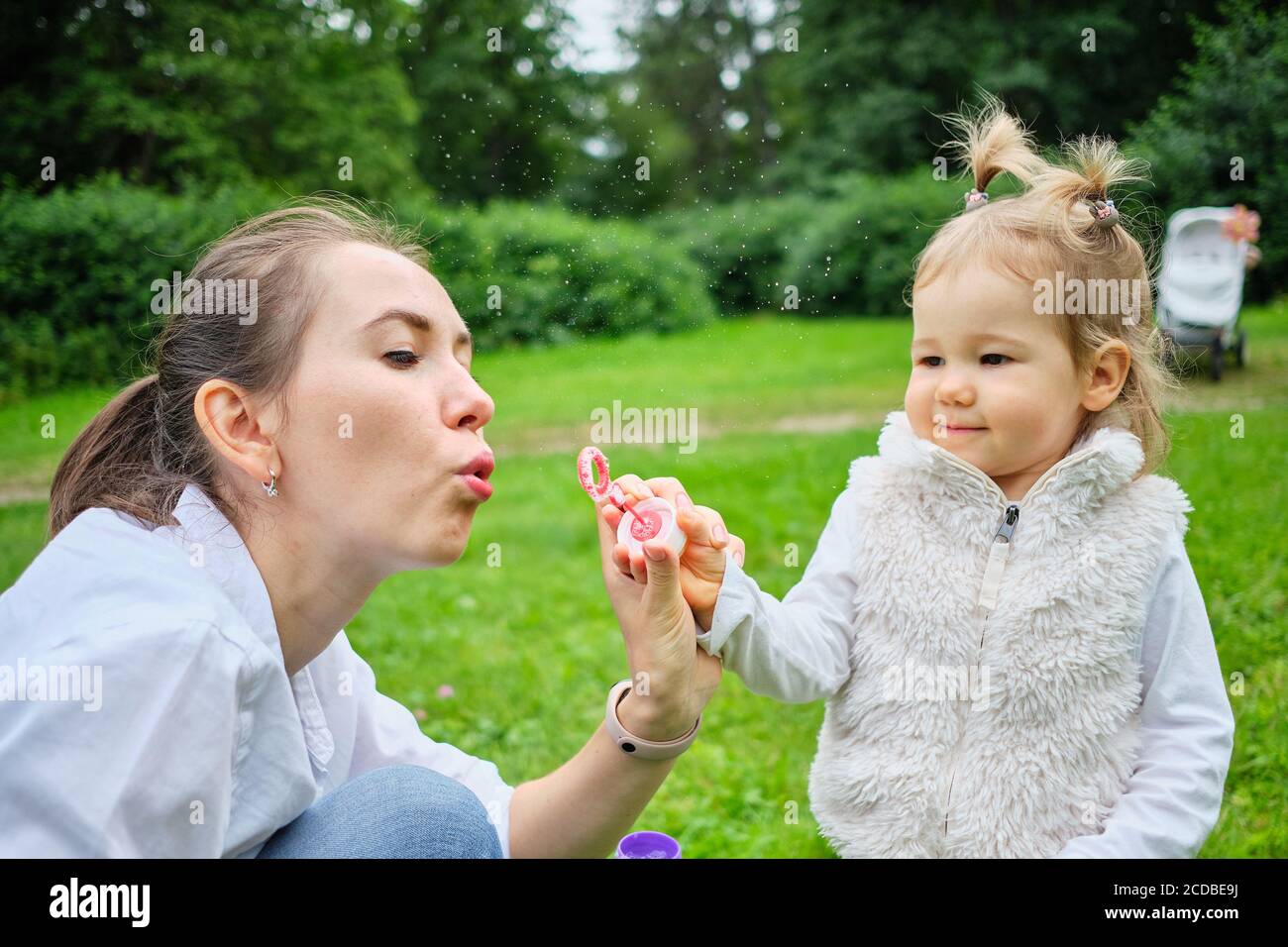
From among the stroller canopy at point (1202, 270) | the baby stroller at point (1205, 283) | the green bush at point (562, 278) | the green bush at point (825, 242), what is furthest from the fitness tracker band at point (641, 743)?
the green bush at point (825, 242)

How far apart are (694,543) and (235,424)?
0.69 metres

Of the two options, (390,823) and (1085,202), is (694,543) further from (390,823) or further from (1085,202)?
(1085,202)

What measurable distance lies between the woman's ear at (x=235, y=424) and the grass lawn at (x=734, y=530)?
63.4 inches

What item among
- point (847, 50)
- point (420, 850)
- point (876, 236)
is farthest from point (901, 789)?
point (847, 50)

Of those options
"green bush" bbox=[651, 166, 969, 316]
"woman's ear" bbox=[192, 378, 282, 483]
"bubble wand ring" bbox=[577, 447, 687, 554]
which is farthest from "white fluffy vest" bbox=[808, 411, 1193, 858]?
"green bush" bbox=[651, 166, 969, 316]

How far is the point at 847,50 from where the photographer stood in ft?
50.4

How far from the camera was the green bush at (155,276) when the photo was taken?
8.57m

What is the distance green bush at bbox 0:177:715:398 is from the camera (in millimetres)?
8570

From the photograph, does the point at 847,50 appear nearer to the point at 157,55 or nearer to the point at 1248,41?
the point at 157,55

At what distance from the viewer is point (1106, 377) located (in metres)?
1.82

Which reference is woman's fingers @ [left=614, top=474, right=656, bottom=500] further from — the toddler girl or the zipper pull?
the zipper pull

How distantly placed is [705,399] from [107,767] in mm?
6361

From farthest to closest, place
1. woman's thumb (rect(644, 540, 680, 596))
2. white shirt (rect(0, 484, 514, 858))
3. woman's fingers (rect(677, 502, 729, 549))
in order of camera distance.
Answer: woman's fingers (rect(677, 502, 729, 549)), woman's thumb (rect(644, 540, 680, 596)), white shirt (rect(0, 484, 514, 858))

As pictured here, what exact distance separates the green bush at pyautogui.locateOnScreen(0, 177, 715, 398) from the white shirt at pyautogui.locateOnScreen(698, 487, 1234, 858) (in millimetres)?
6643
